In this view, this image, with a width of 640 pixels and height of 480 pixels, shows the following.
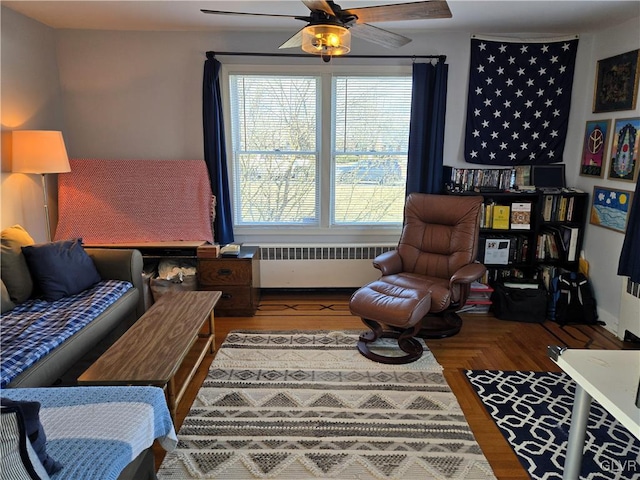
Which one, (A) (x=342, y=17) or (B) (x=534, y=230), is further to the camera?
(B) (x=534, y=230)

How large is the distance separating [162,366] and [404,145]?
2.96 metres

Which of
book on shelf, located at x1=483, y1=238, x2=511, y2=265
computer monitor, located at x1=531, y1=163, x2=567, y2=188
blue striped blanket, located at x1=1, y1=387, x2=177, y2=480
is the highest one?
computer monitor, located at x1=531, y1=163, x2=567, y2=188

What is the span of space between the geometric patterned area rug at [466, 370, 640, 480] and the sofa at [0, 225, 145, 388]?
2.33 m

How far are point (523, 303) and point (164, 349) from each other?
114 inches

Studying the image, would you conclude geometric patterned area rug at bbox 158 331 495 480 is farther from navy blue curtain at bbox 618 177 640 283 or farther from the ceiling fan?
the ceiling fan

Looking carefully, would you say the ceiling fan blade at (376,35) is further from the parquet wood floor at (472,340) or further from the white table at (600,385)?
the parquet wood floor at (472,340)

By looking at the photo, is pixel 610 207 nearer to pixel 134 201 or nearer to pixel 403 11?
pixel 403 11

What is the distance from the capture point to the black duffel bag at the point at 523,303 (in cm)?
358

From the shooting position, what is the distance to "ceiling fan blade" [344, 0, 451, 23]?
1.89m

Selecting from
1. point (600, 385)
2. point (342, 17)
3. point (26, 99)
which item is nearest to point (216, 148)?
point (26, 99)

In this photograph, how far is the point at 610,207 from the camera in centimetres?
344

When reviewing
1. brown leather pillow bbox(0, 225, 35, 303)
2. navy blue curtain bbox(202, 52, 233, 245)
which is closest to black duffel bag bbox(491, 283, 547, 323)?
navy blue curtain bbox(202, 52, 233, 245)

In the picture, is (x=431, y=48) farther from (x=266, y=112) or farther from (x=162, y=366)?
(x=162, y=366)

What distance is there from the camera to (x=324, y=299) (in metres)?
4.11
